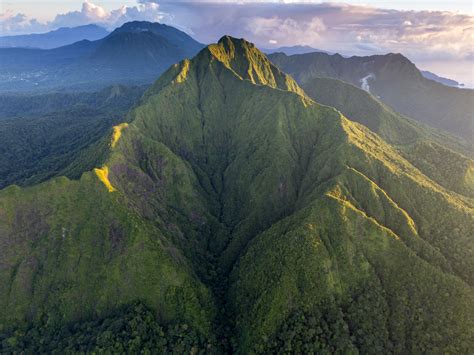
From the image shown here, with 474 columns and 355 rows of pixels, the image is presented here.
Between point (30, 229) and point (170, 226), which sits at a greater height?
point (30, 229)

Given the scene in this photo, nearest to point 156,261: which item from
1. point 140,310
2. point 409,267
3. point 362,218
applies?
point 140,310

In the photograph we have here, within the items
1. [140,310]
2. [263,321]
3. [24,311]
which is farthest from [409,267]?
[24,311]

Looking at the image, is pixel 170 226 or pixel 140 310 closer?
pixel 140 310

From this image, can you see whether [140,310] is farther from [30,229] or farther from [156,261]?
[30,229]

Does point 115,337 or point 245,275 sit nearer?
point 115,337

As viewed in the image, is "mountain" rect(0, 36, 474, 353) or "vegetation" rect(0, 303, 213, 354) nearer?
"vegetation" rect(0, 303, 213, 354)

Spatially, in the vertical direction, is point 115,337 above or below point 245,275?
below

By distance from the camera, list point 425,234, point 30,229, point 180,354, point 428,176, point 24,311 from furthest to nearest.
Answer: point 428,176 < point 425,234 < point 30,229 < point 24,311 < point 180,354

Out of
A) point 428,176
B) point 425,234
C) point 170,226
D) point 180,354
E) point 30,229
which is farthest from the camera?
point 428,176

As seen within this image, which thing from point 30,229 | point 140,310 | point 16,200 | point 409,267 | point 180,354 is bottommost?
point 180,354

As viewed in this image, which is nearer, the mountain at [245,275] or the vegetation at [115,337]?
the vegetation at [115,337]
